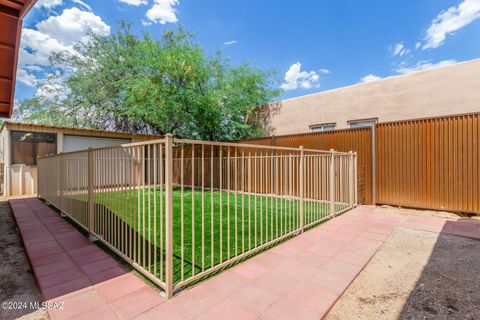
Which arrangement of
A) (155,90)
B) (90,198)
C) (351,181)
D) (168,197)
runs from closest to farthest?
(168,197) → (90,198) → (351,181) → (155,90)

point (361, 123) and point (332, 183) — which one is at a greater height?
point (361, 123)

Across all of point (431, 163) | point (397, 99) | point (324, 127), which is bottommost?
point (431, 163)

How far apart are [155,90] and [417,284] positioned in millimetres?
8585

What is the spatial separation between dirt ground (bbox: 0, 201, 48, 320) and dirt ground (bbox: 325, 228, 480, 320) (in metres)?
2.65

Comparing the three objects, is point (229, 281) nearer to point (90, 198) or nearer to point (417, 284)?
point (417, 284)

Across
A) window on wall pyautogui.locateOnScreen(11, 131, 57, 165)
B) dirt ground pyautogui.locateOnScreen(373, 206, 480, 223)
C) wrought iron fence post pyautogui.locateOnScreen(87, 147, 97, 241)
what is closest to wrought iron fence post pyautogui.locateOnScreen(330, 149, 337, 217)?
dirt ground pyautogui.locateOnScreen(373, 206, 480, 223)

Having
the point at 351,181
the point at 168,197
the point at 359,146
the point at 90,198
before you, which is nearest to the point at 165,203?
the point at 168,197

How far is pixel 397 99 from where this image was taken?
7.61 m

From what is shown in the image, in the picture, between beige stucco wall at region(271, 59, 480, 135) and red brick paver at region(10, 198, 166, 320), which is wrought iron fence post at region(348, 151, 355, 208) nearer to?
beige stucco wall at region(271, 59, 480, 135)

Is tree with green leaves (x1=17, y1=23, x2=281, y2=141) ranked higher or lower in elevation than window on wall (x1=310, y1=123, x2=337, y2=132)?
higher

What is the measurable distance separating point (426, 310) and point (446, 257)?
1.57 metres

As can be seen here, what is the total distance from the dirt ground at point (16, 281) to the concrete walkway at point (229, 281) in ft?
0.34

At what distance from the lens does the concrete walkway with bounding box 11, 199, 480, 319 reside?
1.97 meters

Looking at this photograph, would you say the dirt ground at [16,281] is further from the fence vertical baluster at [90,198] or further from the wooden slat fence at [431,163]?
the wooden slat fence at [431,163]
